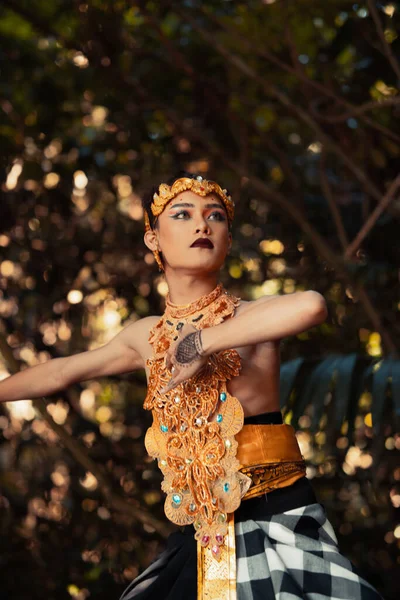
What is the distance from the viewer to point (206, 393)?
1.97 metres

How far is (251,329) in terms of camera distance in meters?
1.81

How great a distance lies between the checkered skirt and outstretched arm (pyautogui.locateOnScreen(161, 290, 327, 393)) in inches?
13.7

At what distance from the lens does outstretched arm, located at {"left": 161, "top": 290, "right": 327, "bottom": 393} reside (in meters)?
1.80

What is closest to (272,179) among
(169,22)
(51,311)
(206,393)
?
(169,22)

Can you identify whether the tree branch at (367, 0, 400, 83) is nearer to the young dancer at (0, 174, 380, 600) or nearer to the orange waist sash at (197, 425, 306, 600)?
the young dancer at (0, 174, 380, 600)

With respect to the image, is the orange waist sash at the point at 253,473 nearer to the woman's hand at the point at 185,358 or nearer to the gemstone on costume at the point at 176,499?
the gemstone on costume at the point at 176,499

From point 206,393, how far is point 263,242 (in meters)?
2.24

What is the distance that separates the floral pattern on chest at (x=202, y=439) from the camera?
6.31ft

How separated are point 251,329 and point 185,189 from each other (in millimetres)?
413

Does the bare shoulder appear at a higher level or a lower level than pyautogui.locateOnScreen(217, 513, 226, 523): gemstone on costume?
higher

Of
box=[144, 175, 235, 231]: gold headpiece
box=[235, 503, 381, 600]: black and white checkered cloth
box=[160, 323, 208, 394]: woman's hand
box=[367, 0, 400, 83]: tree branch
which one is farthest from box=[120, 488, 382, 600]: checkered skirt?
box=[367, 0, 400, 83]: tree branch

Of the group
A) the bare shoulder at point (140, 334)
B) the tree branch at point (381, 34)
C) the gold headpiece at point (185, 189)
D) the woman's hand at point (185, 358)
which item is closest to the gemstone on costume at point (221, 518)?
the woman's hand at point (185, 358)

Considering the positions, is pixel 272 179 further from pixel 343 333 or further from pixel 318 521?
pixel 318 521

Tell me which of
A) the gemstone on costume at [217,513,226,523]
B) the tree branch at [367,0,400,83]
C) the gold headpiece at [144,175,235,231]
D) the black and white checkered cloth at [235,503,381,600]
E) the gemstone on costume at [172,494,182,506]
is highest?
the tree branch at [367,0,400,83]
